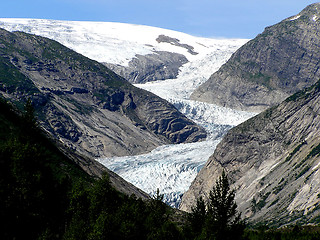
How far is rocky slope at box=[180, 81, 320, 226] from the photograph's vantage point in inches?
4633

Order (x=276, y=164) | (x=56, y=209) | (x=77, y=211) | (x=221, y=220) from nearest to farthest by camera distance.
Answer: (x=221, y=220)
(x=77, y=211)
(x=56, y=209)
(x=276, y=164)

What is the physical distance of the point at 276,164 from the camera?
148 metres

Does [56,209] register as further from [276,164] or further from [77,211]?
[276,164]

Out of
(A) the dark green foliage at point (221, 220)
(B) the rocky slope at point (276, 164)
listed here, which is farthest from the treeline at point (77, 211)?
(B) the rocky slope at point (276, 164)

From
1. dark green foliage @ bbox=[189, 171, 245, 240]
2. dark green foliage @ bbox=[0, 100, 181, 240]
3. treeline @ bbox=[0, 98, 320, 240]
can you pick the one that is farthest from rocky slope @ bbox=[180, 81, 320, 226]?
dark green foliage @ bbox=[189, 171, 245, 240]

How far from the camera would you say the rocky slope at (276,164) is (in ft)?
386

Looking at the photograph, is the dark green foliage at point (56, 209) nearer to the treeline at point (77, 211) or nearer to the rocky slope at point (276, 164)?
the treeline at point (77, 211)

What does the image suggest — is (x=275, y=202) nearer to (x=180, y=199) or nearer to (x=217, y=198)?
(x=180, y=199)

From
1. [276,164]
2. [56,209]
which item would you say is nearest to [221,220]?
[56,209]

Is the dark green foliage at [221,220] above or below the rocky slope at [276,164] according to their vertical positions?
below

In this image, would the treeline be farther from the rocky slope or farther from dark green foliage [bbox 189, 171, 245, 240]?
the rocky slope

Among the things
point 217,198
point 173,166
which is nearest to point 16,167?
point 217,198

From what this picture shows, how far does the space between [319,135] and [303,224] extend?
4807 cm

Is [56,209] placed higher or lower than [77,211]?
higher
